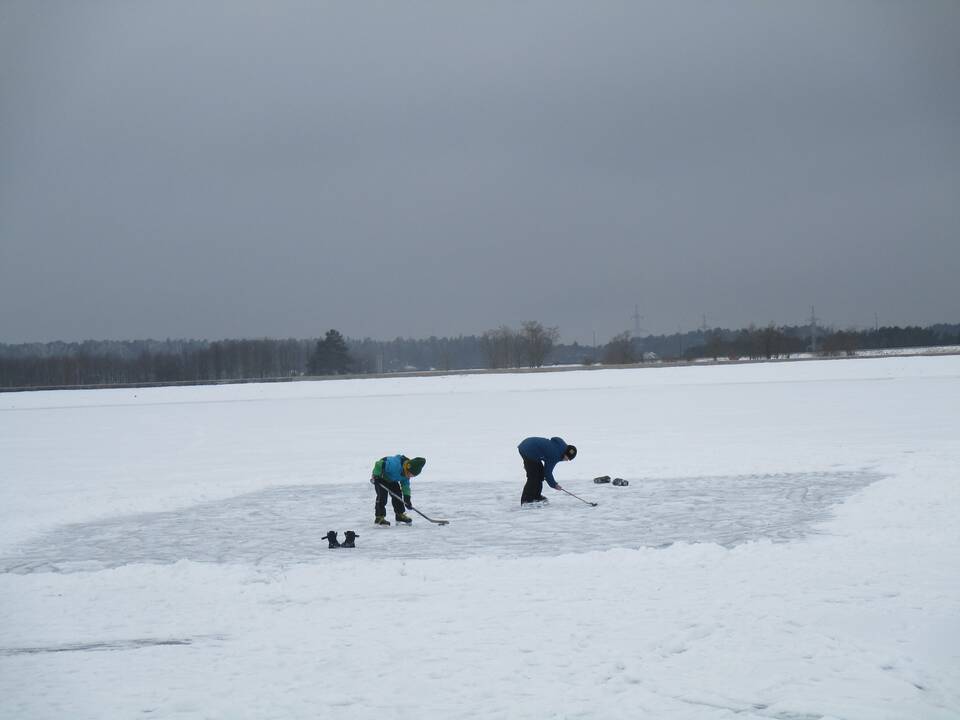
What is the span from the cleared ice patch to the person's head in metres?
0.59

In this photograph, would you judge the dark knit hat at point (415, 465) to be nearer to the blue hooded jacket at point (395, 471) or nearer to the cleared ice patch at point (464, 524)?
the blue hooded jacket at point (395, 471)

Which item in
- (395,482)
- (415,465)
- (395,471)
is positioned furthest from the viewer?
(395,482)

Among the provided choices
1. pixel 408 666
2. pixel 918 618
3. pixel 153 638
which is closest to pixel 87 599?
pixel 153 638

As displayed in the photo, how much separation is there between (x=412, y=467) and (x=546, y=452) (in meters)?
1.84

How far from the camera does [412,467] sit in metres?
10.3

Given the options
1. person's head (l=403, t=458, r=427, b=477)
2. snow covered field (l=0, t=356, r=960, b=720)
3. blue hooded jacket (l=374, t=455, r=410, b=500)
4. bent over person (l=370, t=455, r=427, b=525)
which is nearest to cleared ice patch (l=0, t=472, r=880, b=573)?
snow covered field (l=0, t=356, r=960, b=720)

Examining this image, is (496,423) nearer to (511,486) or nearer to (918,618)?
(511,486)

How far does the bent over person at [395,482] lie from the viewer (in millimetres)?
10367

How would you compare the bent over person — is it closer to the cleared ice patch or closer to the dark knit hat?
the dark knit hat

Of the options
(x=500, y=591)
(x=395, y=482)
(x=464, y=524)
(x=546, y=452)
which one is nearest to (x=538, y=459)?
(x=546, y=452)

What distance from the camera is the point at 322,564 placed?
8.48 meters

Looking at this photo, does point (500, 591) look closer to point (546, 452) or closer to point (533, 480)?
point (546, 452)

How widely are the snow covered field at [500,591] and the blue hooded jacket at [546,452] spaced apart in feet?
1.56

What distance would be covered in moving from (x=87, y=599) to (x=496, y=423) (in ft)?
61.3
